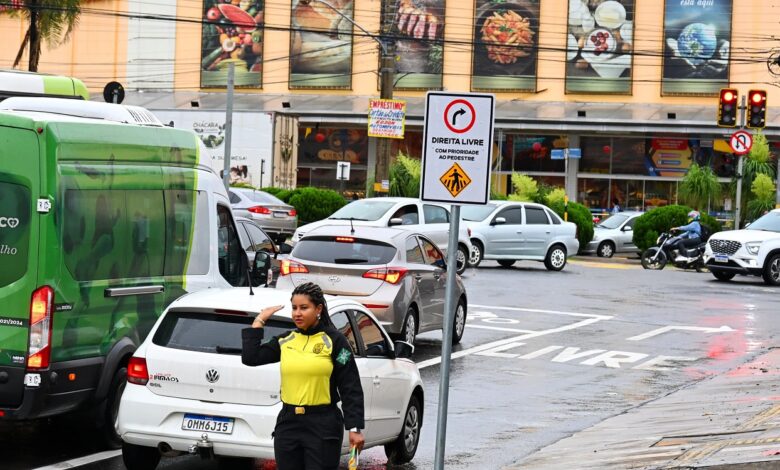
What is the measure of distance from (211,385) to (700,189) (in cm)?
3745

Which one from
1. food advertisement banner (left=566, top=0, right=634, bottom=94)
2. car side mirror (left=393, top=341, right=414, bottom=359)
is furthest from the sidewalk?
food advertisement banner (left=566, top=0, right=634, bottom=94)

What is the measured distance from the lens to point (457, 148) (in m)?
8.44

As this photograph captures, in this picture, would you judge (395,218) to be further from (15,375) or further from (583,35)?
(583,35)

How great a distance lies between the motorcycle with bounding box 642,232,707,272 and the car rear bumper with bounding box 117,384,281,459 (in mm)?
27379

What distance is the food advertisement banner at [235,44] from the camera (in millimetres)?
61344

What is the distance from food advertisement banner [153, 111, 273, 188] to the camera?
166ft

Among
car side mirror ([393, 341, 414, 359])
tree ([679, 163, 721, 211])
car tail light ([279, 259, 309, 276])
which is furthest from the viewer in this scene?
tree ([679, 163, 721, 211])

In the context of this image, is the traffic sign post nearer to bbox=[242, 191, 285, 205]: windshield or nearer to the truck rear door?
the truck rear door

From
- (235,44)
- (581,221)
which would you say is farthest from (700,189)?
(235,44)

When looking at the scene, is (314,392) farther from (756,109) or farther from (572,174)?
(572,174)

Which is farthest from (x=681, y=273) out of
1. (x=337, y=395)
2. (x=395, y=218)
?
(x=337, y=395)

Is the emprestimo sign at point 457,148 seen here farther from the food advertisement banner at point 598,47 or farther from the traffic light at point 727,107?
the food advertisement banner at point 598,47

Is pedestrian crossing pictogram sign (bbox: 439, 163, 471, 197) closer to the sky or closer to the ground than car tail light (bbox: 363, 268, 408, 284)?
closer to the sky

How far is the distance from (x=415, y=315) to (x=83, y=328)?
7.50 m
